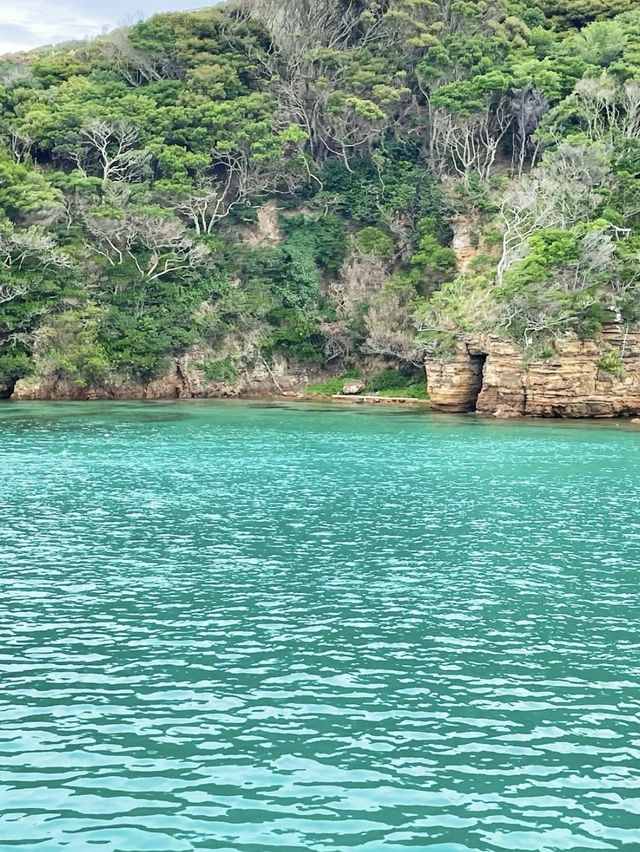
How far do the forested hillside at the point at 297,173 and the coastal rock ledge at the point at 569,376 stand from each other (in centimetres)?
369

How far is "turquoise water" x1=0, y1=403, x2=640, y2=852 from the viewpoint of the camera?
30.9 feet

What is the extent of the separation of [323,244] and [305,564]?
47.4m

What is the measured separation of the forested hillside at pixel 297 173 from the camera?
181ft

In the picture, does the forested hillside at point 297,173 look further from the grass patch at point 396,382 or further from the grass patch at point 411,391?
the grass patch at point 411,391

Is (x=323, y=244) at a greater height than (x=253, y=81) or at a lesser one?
lesser

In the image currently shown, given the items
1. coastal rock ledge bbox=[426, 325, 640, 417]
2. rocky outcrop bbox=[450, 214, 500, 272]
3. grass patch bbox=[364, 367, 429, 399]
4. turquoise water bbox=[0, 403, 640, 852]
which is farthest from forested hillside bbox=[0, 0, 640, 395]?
turquoise water bbox=[0, 403, 640, 852]

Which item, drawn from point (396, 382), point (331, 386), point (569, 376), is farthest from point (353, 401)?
point (569, 376)

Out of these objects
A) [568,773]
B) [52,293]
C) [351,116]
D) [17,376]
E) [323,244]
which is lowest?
[568,773]

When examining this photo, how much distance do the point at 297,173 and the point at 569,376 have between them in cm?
2668

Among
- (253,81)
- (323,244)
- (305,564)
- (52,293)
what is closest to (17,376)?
(52,293)

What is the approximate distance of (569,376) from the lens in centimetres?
4747

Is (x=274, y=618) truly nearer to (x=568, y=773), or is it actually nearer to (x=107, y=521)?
(x=568, y=773)

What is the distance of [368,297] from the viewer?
61938 millimetres

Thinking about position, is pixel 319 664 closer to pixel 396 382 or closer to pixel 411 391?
pixel 411 391
